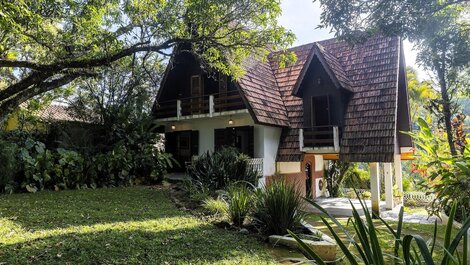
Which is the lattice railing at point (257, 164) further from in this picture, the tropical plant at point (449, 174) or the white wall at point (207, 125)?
the tropical plant at point (449, 174)

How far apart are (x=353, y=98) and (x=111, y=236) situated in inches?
402

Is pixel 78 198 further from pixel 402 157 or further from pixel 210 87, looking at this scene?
pixel 402 157

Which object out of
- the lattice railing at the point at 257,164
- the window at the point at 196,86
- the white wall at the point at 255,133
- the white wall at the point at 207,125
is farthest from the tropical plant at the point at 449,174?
the window at the point at 196,86

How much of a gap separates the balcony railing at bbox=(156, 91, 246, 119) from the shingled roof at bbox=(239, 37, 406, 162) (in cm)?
93

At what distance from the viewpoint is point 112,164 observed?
11.9 meters

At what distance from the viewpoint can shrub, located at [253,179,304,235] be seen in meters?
6.04

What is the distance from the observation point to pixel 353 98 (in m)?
12.4

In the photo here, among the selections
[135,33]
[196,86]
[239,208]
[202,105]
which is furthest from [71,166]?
[239,208]

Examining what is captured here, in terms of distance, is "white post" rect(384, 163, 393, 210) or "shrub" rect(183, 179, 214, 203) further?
"white post" rect(384, 163, 393, 210)

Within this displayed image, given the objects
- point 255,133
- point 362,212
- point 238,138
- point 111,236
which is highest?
point 255,133

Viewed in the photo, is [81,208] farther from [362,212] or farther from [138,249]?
[362,212]

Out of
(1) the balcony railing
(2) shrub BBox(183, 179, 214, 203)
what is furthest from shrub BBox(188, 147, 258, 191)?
(1) the balcony railing

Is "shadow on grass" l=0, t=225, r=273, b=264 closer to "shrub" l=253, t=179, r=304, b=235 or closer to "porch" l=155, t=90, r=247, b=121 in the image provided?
"shrub" l=253, t=179, r=304, b=235

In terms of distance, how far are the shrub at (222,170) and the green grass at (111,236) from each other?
2172mm
